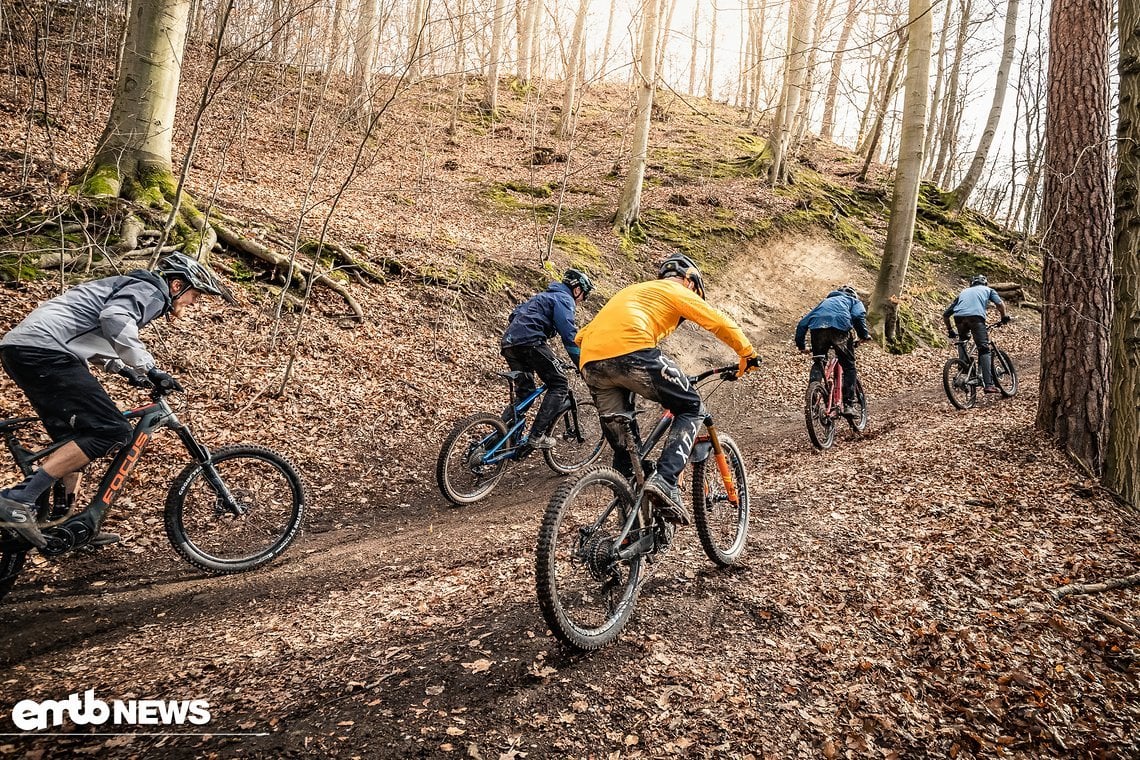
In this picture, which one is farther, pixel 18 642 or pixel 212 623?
pixel 212 623

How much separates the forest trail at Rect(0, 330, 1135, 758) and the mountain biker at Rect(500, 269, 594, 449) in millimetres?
1509

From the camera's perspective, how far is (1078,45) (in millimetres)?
6203

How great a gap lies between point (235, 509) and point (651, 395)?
3.77 meters

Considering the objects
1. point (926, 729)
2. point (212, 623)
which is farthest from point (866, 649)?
point (212, 623)

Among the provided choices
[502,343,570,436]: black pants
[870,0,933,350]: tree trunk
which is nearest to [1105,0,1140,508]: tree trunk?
[502,343,570,436]: black pants

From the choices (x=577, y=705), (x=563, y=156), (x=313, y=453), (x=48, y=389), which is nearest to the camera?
(x=577, y=705)

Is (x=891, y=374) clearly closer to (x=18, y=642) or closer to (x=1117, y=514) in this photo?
(x=1117, y=514)

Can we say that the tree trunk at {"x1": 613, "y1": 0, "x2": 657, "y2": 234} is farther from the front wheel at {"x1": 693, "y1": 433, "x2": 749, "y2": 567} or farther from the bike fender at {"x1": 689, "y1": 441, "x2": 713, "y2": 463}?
the bike fender at {"x1": 689, "y1": 441, "x2": 713, "y2": 463}

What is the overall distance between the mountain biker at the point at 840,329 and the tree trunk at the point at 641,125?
799cm

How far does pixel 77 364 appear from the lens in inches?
165

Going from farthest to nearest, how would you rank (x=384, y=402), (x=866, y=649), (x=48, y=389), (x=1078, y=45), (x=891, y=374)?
1. (x=891, y=374)
2. (x=384, y=402)
3. (x=1078, y=45)
4. (x=48, y=389)
5. (x=866, y=649)

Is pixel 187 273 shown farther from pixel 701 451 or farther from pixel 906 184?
pixel 906 184

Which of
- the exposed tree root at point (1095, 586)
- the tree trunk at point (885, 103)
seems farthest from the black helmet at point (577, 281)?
the tree trunk at point (885, 103)

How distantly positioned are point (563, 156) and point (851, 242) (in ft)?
34.2
